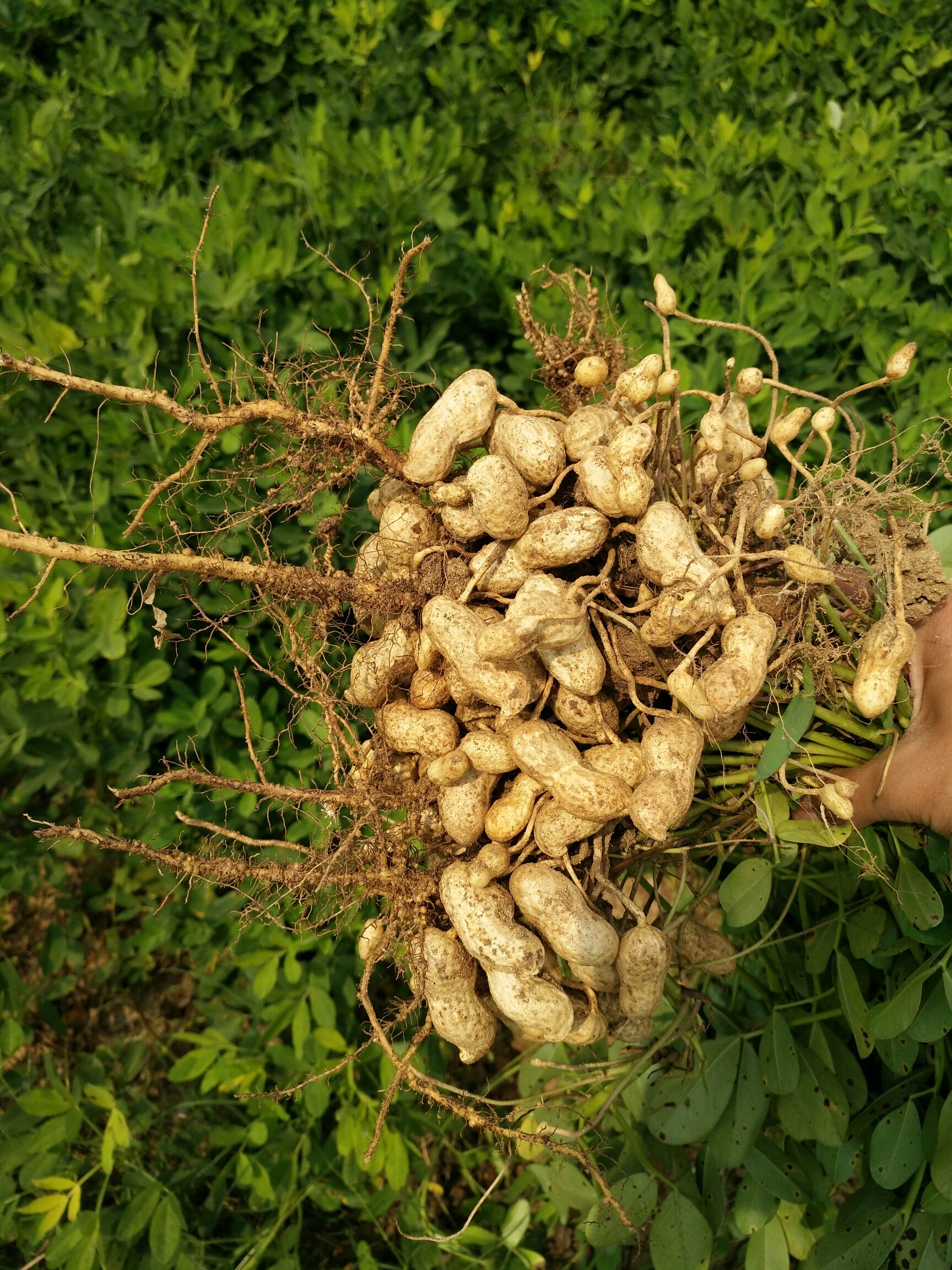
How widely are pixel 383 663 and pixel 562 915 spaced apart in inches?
16.8

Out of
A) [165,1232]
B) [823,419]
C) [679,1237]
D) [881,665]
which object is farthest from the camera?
[165,1232]

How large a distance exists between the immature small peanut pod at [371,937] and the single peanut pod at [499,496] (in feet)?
2.08

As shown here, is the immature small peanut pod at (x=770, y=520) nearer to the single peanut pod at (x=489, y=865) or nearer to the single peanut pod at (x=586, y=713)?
the single peanut pod at (x=586, y=713)

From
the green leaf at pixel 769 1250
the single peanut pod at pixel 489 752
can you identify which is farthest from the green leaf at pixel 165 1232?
the single peanut pod at pixel 489 752

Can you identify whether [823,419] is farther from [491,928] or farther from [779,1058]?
[779,1058]

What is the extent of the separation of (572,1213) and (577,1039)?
1310 millimetres

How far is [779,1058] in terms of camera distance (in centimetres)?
146

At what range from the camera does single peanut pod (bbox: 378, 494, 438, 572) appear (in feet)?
4.45

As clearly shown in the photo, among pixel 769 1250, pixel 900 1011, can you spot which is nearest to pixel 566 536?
pixel 900 1011

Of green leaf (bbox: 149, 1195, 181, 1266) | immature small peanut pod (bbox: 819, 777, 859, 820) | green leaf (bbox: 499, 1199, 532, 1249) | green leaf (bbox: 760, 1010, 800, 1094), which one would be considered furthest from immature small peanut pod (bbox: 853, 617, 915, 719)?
green leaf (bbox: 149, 1195, 181, 1266)

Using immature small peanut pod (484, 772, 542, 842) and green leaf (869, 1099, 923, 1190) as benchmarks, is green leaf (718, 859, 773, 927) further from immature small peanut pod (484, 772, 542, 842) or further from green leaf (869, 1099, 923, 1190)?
green leaf (869, 1099, 923, 1190)

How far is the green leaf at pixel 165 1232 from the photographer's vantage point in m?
1.83

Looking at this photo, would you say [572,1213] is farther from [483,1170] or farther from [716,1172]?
[716,1172]

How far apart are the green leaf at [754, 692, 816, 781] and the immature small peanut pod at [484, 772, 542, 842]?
30 cm
